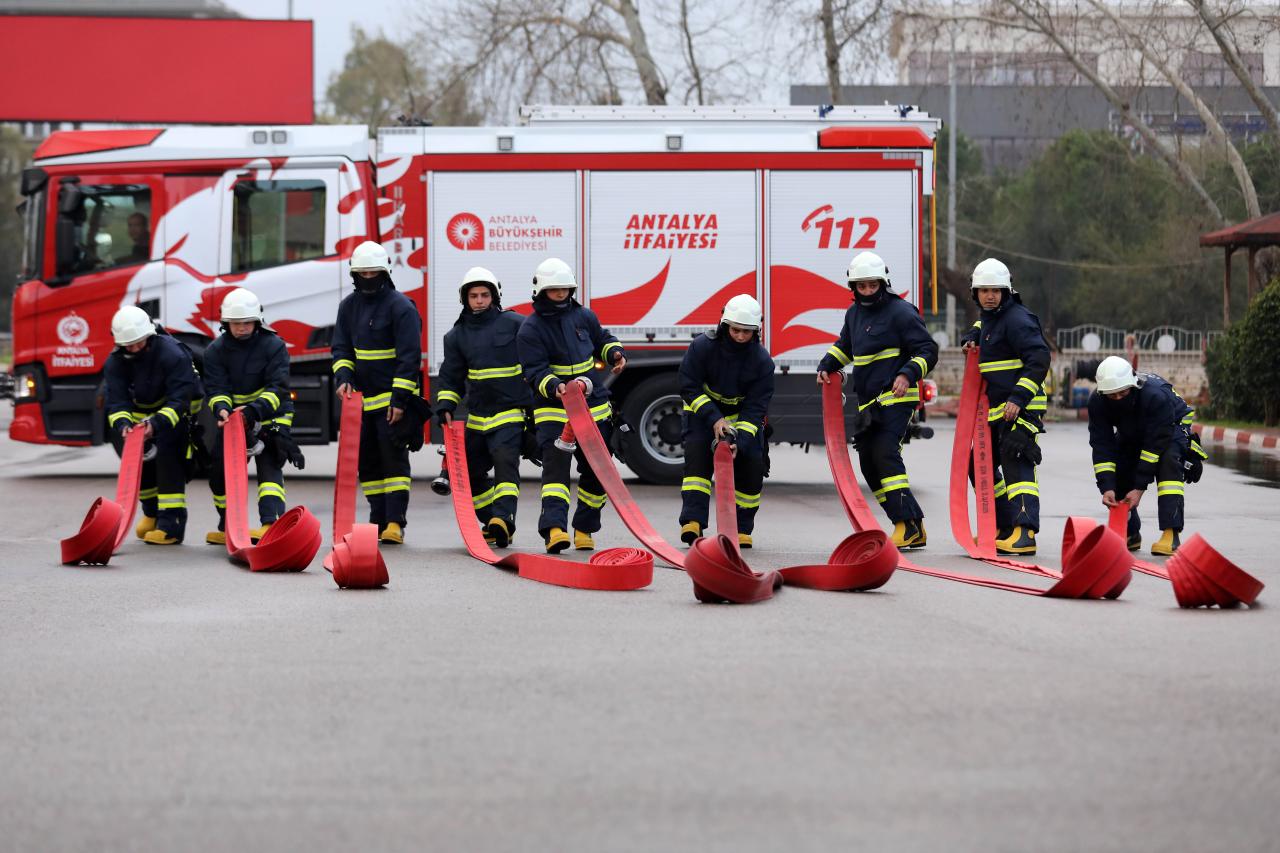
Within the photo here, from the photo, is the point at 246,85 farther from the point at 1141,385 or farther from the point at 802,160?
the point at 1141,385

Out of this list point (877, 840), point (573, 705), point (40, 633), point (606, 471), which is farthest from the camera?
point (606, 471)

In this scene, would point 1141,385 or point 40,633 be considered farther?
point 1141,385

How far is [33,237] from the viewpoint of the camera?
15953mm

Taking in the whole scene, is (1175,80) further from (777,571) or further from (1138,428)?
(777,571)

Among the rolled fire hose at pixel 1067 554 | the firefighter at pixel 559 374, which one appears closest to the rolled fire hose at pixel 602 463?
the firefighter at pixel 559 374

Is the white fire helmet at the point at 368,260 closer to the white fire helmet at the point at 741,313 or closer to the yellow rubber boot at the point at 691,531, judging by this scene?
the white fire helmet at the point at 741,313

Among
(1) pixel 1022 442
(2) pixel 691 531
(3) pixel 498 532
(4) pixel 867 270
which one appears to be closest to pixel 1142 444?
(1) pixel 1022 442

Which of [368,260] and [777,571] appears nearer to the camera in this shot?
[777,571]

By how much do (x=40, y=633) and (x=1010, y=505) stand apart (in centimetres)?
560

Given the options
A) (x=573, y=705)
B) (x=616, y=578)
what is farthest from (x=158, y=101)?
(x=573, y=705)

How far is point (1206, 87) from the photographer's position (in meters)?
38.6

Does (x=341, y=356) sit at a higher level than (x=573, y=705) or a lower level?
higher

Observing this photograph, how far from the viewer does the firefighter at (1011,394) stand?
34.0 ft

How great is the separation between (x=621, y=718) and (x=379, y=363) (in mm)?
5827
